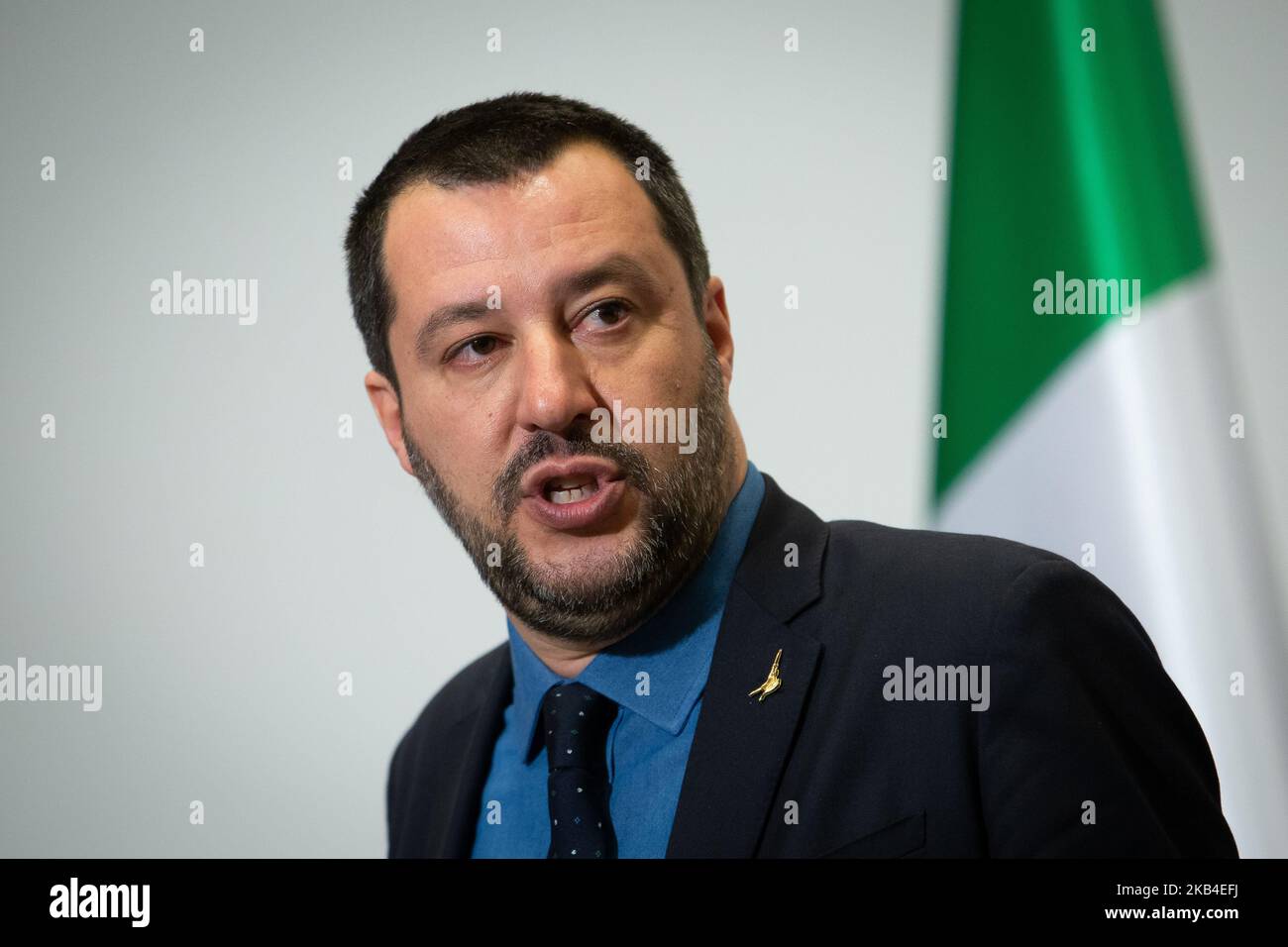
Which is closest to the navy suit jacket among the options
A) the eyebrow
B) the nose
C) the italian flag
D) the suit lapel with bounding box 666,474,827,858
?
the suit lapel with bounding box 666,474,827,858

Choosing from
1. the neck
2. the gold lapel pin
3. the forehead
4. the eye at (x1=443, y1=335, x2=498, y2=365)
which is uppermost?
the forehead

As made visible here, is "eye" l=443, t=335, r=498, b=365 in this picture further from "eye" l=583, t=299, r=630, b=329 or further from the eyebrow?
"eye" l=583, t=299, r=630, b=329

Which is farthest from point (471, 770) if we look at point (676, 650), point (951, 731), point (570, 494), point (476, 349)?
point (951, 731)

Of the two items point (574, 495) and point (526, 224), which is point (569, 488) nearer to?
point (574, 495)

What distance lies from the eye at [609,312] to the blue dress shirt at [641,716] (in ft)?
1.15

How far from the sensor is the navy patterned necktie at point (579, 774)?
1.71m

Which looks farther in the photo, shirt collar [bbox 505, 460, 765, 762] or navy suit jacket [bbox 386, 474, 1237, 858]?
shirt collar [bbox 505, 460, 765, 762]

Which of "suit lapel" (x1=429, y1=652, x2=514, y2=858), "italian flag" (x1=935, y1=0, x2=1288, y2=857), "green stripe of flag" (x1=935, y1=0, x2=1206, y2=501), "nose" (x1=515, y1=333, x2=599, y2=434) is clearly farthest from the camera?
"green stripe of flag" (x1=935, y1=0, x2=1206, y2=501)

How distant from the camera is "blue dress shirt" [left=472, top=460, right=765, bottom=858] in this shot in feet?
5.63

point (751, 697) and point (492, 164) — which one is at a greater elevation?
point (492, 164)

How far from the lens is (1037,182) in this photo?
285 cm

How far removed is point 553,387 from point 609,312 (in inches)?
6.8

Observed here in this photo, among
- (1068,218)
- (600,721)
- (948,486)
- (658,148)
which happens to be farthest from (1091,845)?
(1068,218)

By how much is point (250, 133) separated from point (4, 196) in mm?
585
